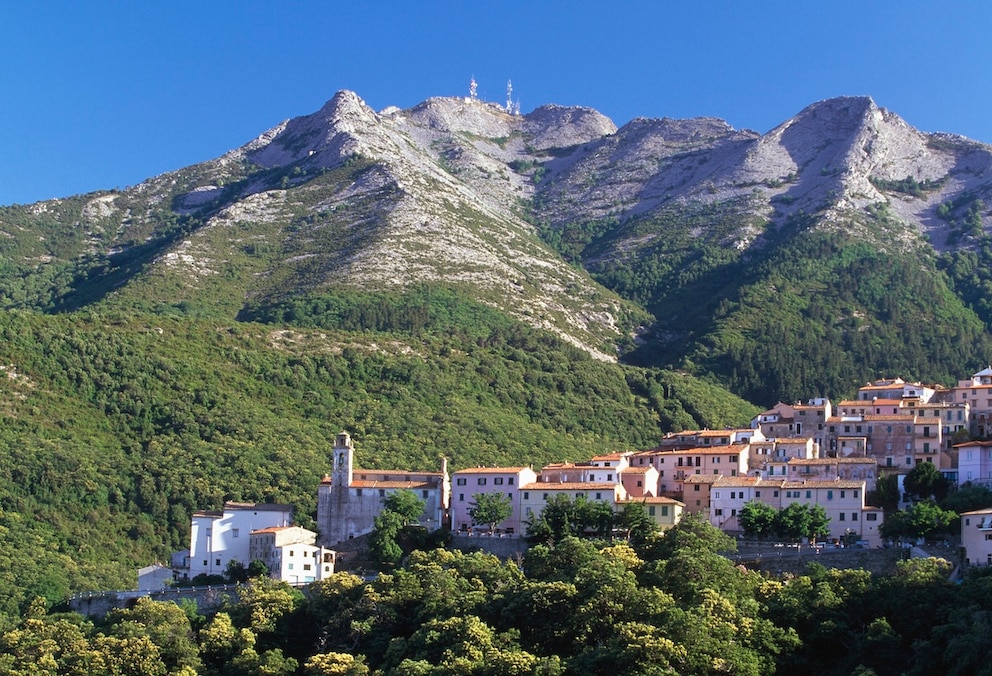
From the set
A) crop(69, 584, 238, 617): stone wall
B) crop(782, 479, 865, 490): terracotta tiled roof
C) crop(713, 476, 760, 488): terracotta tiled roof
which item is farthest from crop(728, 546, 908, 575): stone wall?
crop(69, 584, 238, 617): stone wall

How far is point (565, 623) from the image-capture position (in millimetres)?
68875

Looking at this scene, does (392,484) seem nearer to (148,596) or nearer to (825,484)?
(148,596)

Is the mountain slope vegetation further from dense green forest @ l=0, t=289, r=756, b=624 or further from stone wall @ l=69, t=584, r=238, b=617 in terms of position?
stone wall @ l=69, t=584, r=238, b=617

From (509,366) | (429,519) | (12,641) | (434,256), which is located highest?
(434,256)

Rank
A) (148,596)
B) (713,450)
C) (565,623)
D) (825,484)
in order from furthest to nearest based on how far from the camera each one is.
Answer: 1. (713,450)
2. (825,484)
3. (148,596)
4. (565,623)

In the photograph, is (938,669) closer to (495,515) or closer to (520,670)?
(520,670)

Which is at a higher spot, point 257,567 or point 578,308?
point 578,308

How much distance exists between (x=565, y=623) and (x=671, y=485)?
2378cm

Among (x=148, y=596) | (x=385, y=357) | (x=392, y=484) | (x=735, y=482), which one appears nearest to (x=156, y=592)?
(x=148, y=596)

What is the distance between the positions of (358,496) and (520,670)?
27036 millimetres

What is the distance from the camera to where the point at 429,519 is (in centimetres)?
8831

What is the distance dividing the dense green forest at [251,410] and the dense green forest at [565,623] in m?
14.8

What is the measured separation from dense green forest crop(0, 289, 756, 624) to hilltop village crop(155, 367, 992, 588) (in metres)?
9.69

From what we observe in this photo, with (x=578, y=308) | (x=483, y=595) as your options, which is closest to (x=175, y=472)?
(x=483, y=595)
